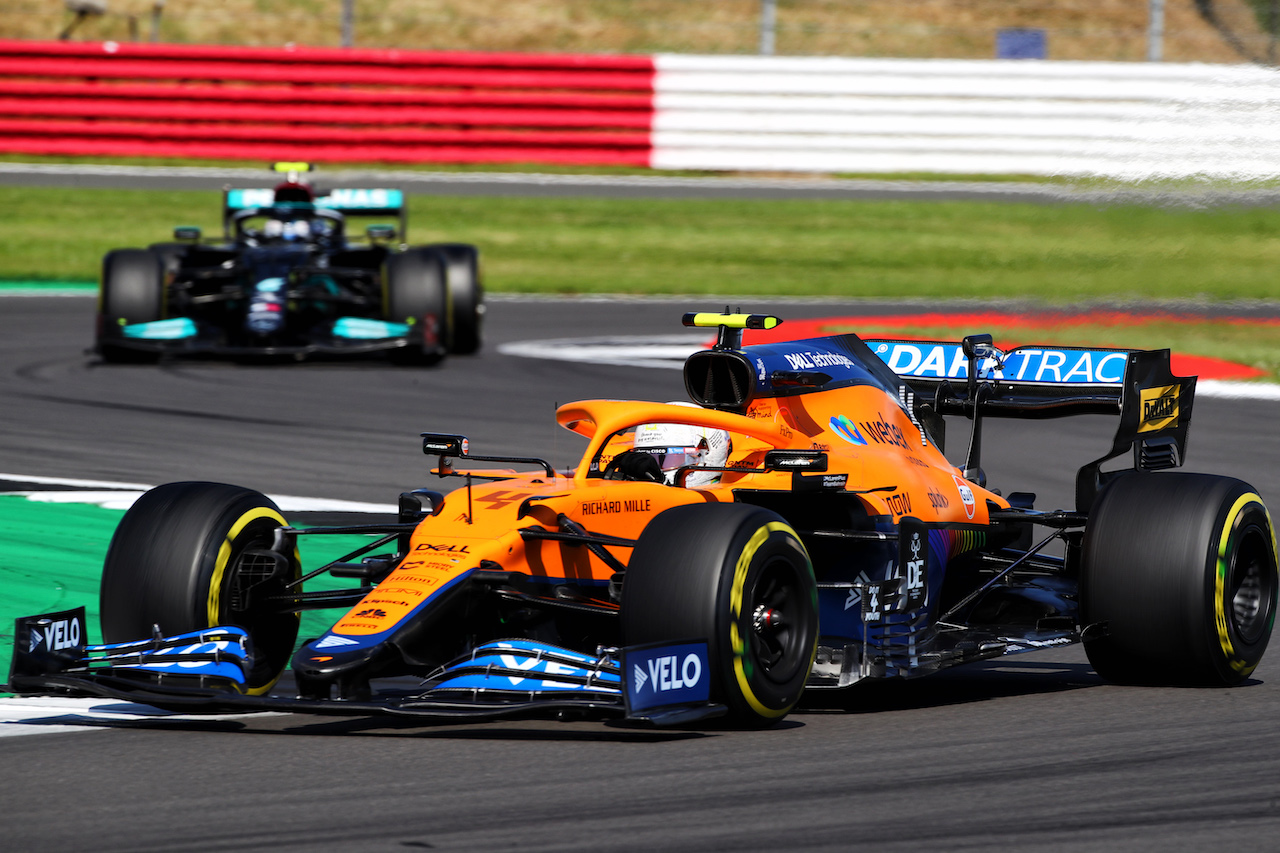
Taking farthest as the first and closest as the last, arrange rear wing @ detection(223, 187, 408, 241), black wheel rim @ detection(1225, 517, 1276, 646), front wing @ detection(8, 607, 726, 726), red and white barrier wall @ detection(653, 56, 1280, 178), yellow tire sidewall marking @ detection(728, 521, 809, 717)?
1. red and white barrier wall @ detection(653, 56, 1280, 178)
2. rear wing @ detection(223, 187, 408, 241)
3. black wheel rim @ detection(1225, 517, 1276, 646)
4. yellow tire sidewall marking @ detection(728, 521, 809, 717)
5. front wing @ detection(8, 607, 726, 726)

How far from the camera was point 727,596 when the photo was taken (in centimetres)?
592

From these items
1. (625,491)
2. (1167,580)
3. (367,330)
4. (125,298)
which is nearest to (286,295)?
(367,330)

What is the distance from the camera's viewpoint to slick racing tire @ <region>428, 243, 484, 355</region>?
56.1ft

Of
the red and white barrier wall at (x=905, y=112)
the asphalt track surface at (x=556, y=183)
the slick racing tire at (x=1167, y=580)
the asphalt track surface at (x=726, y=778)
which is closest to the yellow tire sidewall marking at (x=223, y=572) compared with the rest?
the asphalt track surface at (x=726, y=778)

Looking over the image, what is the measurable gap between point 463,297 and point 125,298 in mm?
2709

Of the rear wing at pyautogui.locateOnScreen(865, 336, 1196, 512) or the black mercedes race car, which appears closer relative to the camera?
the rear wing at pyautogui.locateOnScreen(865, 336, 1196, 512)

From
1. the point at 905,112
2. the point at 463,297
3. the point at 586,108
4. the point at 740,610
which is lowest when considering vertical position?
the point at 740,610

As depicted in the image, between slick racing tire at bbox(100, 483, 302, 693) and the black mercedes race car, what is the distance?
9.70 metres

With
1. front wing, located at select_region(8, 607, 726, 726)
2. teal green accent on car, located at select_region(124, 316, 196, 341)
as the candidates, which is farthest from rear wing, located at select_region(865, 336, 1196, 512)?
teal green accent on car, located at select_region(124, 316, 196, 341)

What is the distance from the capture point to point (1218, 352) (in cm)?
1783

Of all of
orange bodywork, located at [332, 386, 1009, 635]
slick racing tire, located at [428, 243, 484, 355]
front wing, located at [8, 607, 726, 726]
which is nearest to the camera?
front wing, located at [8, 607, 726, 726]

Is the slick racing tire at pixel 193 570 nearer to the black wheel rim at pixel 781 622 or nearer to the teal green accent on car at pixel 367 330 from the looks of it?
the black wheel rim at pixel 781 622

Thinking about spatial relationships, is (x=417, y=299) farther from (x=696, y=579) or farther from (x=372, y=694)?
(x=696, y=579)

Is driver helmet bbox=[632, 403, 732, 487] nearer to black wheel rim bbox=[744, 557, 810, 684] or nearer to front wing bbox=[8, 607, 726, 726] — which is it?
black wheel rim bbox=[744, 557, 810, 684]
